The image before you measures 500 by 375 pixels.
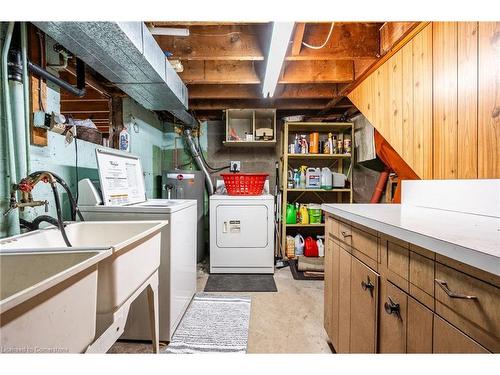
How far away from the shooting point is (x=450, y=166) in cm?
142

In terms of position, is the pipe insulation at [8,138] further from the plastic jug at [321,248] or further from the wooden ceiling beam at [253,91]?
the plastic jug at [321,248]

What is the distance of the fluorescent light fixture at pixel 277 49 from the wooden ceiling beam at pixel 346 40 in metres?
0.18

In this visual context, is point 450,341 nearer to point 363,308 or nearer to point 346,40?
point 363,308

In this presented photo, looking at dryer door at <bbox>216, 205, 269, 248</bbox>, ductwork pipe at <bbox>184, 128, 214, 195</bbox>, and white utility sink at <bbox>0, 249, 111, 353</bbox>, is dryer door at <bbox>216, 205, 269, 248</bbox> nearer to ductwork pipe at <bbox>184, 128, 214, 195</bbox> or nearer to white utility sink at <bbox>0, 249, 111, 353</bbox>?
ductwork pipe at <bbox>184, 128, 214, 195</bbox>

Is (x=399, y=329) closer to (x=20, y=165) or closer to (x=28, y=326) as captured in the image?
(x=28, y=326)

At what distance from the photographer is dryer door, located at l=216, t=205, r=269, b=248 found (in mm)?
3049

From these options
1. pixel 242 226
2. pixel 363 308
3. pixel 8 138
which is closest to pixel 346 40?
pixel 363 308

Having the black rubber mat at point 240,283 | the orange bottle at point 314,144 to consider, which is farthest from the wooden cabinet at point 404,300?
the orange bottle at point 314,144

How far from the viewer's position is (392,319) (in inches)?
38.8

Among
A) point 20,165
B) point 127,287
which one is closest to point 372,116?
point 127,287

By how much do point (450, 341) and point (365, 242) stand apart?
20.1 inches

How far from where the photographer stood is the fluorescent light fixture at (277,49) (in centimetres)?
138

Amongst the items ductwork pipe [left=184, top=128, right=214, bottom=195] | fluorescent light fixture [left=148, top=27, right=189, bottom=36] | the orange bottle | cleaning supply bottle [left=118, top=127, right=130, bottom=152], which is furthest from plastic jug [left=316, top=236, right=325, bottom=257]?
fluorescent light fixture [left=148, top=27, right=189, bottom=36]

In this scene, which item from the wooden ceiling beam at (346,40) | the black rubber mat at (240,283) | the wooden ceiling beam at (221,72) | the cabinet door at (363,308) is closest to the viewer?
the cabinet door at (363,308)
